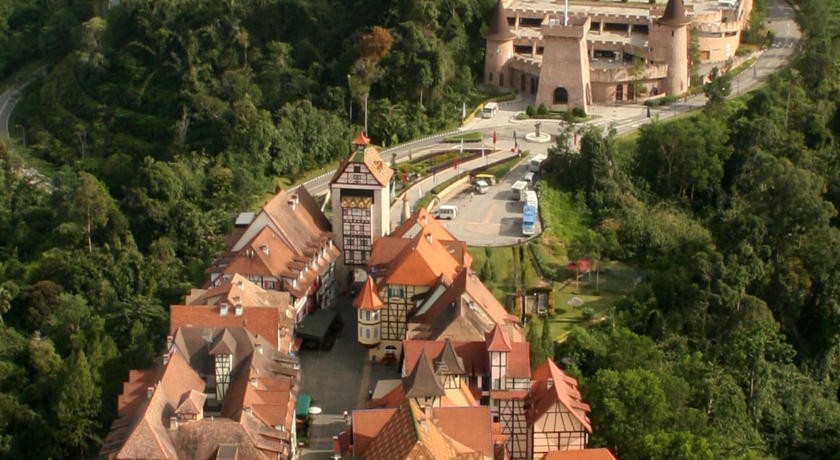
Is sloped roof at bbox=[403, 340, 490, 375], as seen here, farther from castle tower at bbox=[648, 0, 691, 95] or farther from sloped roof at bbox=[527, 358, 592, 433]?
castle tower at bbox=[648, 0, 691, 95]

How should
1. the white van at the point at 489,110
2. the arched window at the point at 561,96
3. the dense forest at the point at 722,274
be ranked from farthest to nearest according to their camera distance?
the white van at the point at 489,110, the arched window at the point at 561,96, the dense forest at the point at 722,274

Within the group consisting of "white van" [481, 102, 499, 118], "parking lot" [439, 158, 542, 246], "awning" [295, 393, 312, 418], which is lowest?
"awning" [295, 393, 312, 418]

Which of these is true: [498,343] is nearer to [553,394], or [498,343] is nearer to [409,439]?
[553,394]

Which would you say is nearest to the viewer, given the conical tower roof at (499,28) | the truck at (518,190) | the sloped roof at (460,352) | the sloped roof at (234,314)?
the sloped roof at (460,352)

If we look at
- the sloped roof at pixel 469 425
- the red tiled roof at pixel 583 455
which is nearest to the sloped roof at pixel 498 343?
the sloped roof at pixel 469 425

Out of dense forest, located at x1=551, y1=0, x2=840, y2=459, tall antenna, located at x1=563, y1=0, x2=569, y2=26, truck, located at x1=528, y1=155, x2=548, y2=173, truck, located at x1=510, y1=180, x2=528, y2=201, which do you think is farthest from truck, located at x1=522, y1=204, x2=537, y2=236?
tall antenna, located at x1=563, y1=0, x2=569, y2=26

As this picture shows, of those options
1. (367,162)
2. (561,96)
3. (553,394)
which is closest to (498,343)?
(553,394)

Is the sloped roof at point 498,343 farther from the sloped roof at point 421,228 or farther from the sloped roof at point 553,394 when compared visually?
the sloped roof at point 421,228
